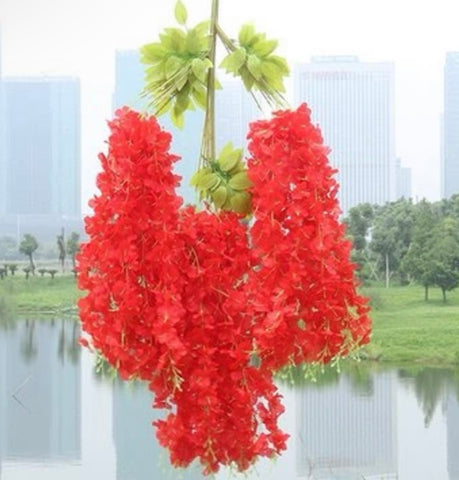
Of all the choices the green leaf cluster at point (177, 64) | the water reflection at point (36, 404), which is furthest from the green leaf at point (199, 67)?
the water reflection at point (36, 404)

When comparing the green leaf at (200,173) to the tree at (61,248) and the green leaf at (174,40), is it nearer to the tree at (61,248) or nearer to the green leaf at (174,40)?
the green leaf at (174,40)

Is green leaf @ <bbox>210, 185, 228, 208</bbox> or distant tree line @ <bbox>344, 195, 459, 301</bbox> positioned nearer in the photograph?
green leaf @ <bbox>210, 185, 228, 208</bbox>

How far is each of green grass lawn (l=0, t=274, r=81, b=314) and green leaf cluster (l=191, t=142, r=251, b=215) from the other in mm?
1515

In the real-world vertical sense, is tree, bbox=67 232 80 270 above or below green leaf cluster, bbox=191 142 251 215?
below

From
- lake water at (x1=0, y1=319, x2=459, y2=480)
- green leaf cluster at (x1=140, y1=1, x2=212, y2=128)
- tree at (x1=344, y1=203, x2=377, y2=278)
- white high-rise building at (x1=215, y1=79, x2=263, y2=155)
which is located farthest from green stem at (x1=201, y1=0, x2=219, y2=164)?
lake water at (x1=0, y1=319, x2=459, y2=480)

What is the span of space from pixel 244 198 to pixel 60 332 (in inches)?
62.9

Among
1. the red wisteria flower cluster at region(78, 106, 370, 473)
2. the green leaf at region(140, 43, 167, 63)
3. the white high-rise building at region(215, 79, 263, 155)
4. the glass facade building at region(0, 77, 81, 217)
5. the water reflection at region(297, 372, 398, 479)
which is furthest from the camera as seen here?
the glass facade building at region(0, 77, 81, 217)

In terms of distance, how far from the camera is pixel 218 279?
885mm

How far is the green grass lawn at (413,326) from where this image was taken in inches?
91.6

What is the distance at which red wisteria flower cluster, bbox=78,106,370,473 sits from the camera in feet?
2.80

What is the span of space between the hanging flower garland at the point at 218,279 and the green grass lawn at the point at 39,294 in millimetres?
1526

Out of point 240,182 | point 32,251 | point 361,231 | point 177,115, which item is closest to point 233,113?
point 361,231

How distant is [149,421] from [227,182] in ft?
5.25

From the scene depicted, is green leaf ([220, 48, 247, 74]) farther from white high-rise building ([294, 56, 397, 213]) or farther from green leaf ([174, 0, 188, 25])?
white high-rise building ([294, 56, 397, 213])
